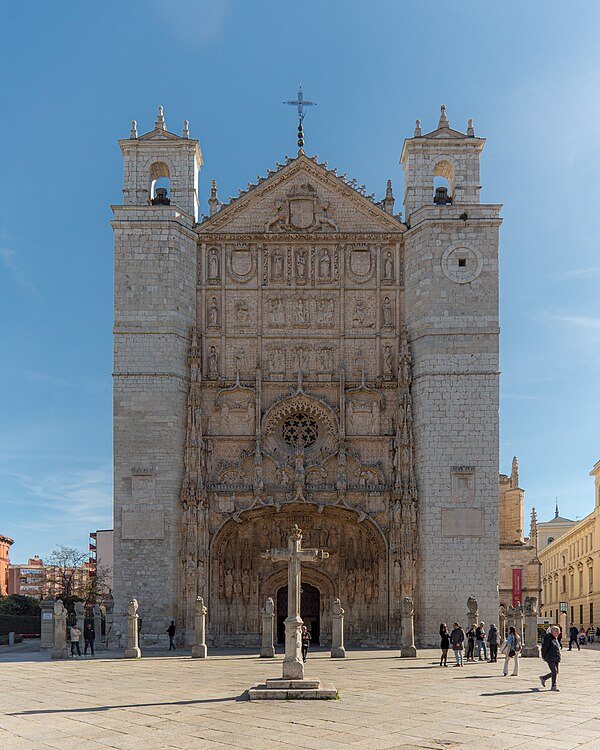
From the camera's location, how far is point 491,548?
1267 inches

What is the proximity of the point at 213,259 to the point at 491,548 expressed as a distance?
1470 centimetres

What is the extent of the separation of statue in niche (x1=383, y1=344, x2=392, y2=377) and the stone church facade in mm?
82

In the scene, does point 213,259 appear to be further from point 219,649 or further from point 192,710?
point 192,710

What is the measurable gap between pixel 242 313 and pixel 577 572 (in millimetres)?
36774

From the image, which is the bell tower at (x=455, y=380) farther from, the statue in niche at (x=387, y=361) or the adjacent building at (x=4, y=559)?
the adjacent building at (x=4, y=559)

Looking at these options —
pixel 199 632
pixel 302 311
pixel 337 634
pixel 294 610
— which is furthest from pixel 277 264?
pixel 294 610

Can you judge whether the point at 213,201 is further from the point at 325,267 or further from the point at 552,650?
the point at 552,650

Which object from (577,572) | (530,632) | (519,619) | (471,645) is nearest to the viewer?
(471,645)

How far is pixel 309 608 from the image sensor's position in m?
33.8

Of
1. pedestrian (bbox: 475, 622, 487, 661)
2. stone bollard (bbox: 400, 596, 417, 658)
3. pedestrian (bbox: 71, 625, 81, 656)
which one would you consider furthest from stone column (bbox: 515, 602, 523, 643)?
pedestrian (bbox: 71, 625, 81, 656)

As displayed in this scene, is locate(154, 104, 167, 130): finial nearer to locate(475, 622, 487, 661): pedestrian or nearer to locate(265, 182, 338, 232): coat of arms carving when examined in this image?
locate(265, 182, 338, 232): coat of arms carving

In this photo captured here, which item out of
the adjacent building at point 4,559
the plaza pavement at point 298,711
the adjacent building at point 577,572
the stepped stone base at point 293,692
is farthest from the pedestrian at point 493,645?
the adjacent building at point 4,559

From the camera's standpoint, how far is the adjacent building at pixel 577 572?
5497cm

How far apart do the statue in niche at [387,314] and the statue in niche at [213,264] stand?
642 centimetres
